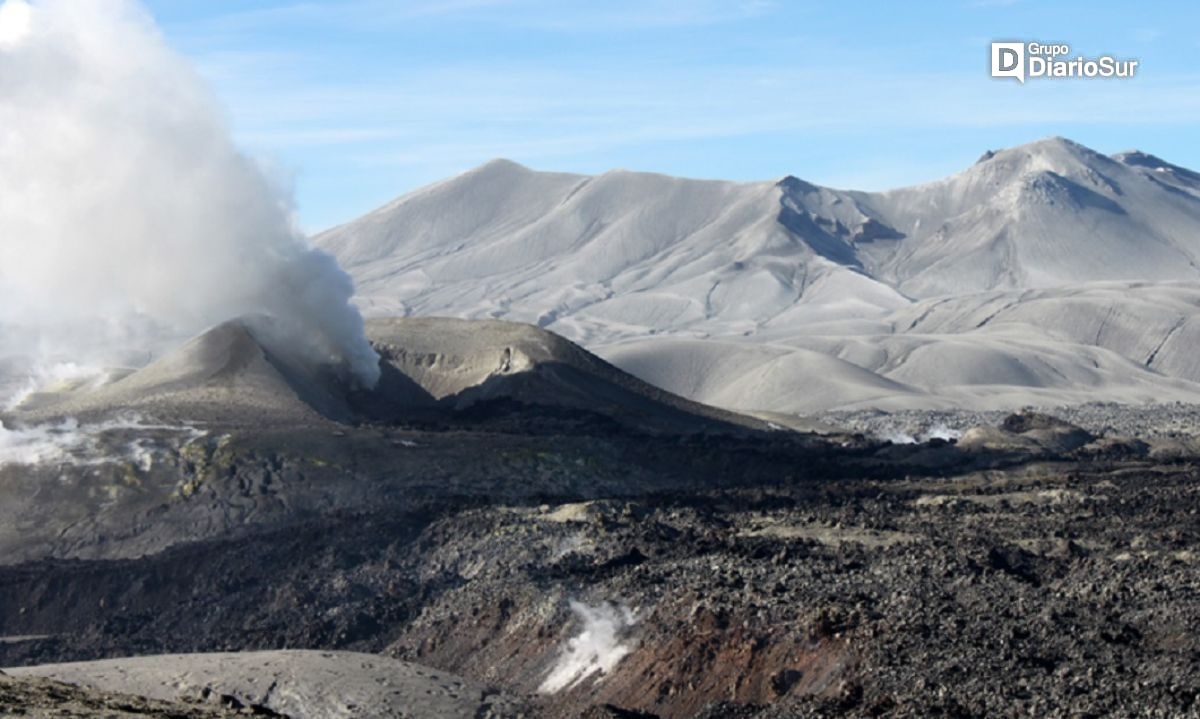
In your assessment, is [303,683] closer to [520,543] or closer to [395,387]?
[520,543]

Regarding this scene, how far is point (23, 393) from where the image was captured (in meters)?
111

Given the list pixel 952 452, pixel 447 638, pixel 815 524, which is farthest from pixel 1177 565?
pixel 952 452

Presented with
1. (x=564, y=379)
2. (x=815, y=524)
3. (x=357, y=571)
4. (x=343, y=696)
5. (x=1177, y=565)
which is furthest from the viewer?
(x=564, y=379)

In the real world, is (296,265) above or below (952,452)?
above

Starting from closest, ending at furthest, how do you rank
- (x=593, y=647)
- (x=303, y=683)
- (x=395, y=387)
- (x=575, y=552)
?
1. (x=303, y=683)
2. (x=593, y=647)
3. (x=575, y=552)
4. (x=395, y=387)

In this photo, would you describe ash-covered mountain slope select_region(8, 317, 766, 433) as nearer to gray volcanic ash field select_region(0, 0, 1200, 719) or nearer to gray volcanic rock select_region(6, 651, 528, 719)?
gray volcanic ash field select_region(0, 0, 1200, 719)

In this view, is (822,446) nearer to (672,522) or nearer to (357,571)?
(672,522)

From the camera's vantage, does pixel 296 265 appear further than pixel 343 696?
Yes

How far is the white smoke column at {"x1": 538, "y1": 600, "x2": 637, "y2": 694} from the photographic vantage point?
46.3 m

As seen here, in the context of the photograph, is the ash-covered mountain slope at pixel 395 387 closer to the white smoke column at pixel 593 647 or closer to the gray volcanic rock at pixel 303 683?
the white smoke column at pixel 593 647

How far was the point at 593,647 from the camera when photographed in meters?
47.5

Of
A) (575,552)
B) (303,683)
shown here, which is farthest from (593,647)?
(575,552)

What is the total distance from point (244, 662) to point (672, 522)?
72.6 feet

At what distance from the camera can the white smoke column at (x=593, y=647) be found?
46281 mm
